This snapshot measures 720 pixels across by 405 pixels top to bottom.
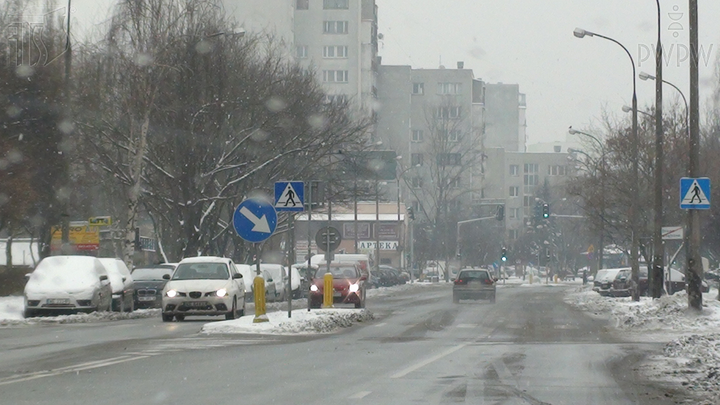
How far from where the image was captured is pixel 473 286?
49.3 metres

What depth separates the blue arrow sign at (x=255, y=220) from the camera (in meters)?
22.9

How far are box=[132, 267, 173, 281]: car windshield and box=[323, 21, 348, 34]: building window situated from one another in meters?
88.9

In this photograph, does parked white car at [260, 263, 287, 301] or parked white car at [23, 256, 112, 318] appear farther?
parked white car at [260, 263, 287, 301]

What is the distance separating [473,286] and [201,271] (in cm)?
2115

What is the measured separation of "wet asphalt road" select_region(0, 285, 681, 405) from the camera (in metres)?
12.0

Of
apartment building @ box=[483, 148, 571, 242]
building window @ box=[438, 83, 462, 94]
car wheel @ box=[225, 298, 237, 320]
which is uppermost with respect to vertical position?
building window @ box=[438, 83, 462, 94]

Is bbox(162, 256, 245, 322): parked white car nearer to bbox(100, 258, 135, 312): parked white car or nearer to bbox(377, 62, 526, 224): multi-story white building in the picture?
bbox(100, 258, 135, 312): parked white car

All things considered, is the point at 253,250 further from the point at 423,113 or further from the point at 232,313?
the point at 423,113

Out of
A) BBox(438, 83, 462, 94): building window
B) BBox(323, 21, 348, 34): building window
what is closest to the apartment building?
BBox(438, 83, 462, 94): building window

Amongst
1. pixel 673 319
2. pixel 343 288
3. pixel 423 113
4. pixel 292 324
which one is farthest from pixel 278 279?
pixel 423 113

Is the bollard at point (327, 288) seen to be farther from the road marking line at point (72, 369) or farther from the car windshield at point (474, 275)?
the car windshield at point (474, 275)

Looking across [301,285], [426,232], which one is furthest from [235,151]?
[426,232]

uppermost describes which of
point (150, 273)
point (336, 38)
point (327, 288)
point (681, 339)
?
point (336, 38)

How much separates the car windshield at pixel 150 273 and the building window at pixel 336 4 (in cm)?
8936
